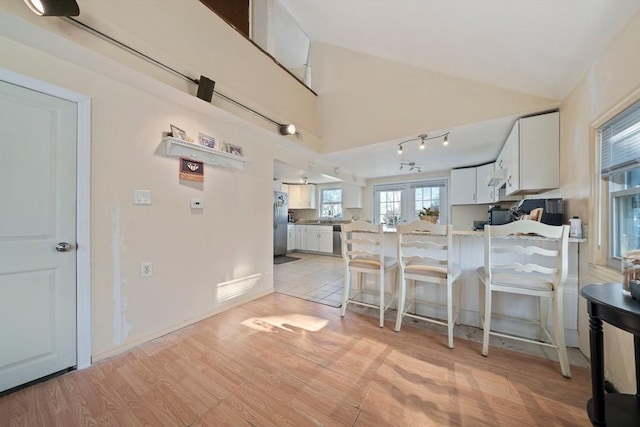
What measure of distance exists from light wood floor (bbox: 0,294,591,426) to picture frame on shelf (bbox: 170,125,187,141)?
6.14 ft

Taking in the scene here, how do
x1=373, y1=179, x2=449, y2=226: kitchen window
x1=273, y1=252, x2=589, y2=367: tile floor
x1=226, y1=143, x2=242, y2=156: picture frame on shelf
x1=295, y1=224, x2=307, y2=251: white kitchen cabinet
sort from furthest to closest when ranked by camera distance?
x1=295, y1=224, x2=307, y2=251: white kitchen cabinet → x1=373, y1=179, x2=449, y2=226: kitchen window → x1=226, y1=143, x2=242, y2=156: picture frame on shelf → x1=273, y1=252, x2=589, y2=367: tile floor

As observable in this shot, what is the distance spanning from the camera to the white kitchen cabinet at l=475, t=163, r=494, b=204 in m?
4.48

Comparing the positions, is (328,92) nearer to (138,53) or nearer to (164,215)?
(138,53)

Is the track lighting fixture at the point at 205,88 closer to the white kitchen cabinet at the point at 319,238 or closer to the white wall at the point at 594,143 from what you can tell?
the white wall at the point at 594,143

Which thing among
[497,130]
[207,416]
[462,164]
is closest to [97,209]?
[207,416]

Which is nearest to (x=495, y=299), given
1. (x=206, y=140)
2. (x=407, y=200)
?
(x=206, y=140)

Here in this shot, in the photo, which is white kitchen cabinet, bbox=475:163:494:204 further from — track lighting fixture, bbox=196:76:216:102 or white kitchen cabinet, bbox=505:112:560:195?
track lighting fixture, bbox=196:76:216:102

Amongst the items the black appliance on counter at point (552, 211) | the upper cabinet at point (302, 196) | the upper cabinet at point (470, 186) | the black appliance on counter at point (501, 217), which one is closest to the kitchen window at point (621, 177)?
the black appliance on counter at point (552, 211)

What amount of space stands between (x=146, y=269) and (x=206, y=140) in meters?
1.40

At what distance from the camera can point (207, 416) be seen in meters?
1.31

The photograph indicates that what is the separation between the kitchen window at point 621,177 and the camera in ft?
4.64

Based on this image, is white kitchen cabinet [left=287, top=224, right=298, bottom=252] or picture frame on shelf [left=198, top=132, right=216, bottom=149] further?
white kitchen cabinet [left=287, top=224, right=298, bottom=252]

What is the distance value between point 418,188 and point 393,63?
11.1ft

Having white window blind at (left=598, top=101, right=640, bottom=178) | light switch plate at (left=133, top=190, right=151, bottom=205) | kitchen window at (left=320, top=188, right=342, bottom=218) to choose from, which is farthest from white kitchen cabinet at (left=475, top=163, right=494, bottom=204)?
light switch plate at (left=133, top=190, right=151, bottom=205)
